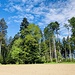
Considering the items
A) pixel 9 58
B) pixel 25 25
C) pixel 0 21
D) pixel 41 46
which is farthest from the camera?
pixel 0 21

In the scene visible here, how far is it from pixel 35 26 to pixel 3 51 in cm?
2227

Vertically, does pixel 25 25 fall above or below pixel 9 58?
above

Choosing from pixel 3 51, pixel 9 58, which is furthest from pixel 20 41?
pixel 3 51

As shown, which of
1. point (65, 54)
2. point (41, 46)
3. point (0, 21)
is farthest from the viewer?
point (65, 54)

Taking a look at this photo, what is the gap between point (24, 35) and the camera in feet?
178

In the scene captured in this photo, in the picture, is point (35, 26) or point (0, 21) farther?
point (0, 21)

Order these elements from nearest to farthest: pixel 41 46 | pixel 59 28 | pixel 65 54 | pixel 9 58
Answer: pixel 9 58 → pixel 41 46 → pixel 59 28 → pixel 65 54

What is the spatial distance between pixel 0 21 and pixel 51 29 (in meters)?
22.1

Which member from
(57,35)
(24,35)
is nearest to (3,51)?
(24,35)

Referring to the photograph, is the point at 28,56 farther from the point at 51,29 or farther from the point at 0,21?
the point at 0,21

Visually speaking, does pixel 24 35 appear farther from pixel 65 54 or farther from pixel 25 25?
pixel 65 54

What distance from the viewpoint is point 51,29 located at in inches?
2687

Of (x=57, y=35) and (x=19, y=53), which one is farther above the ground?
(x=57, y=35)

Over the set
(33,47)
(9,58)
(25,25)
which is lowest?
(9,58)
